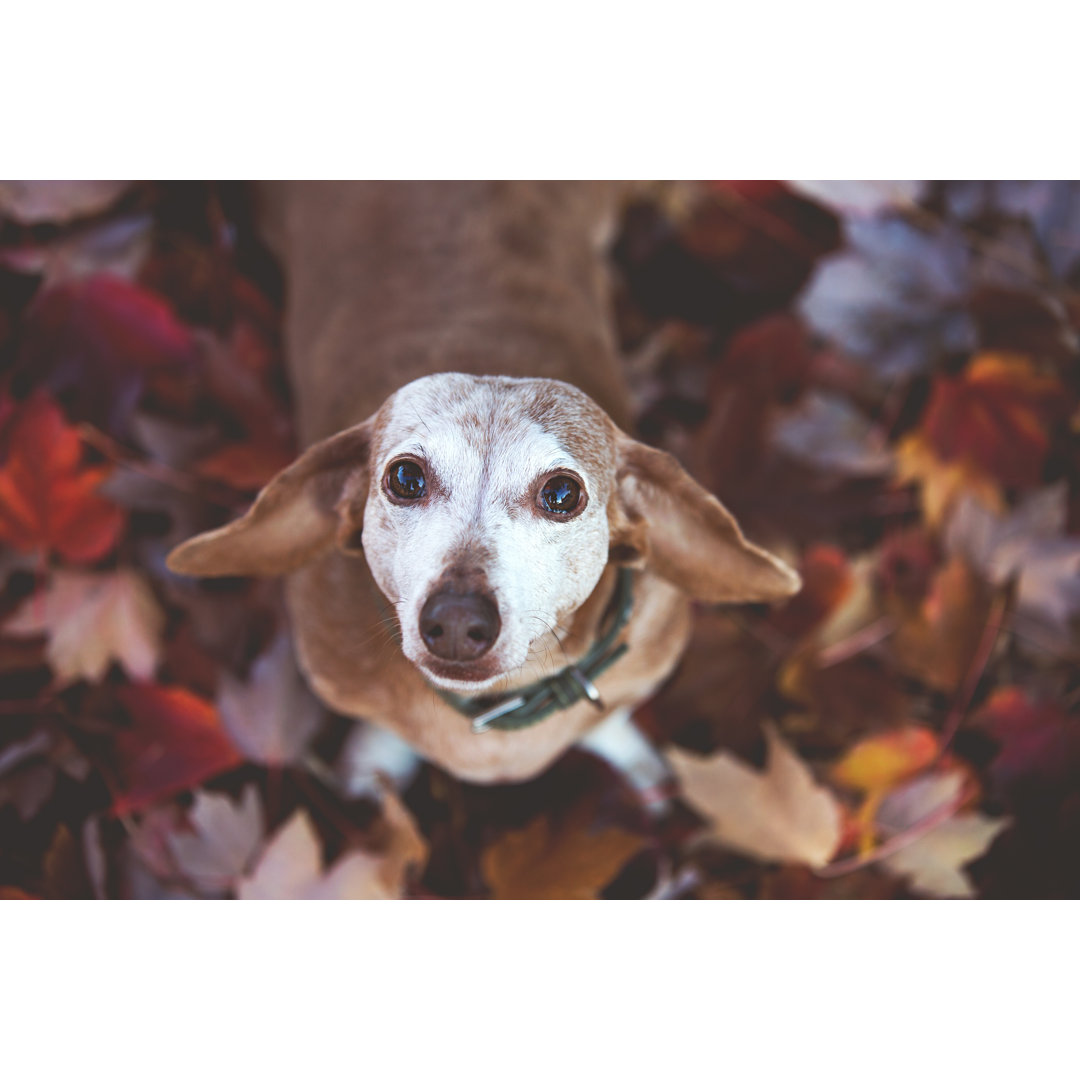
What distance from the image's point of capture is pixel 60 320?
174cm

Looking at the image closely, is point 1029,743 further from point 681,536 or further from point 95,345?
point 95,345

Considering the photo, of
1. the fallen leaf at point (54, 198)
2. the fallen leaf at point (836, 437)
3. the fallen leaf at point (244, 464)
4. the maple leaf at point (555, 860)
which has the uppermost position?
the fallen leaf at point (54, 198)

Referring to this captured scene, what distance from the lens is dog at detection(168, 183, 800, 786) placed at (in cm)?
91

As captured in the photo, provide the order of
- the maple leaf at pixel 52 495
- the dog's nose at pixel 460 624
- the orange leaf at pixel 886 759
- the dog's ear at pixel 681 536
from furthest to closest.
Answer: the orange leaf at pixel 886 759
the maple leaf at pixel 52 495
the dog's ear at pixel 681 536
the dog's nose at pixel 460 624

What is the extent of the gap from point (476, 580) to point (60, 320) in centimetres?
135

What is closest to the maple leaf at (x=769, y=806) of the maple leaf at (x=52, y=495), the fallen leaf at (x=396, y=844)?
the fallen leaf at (x=396, y=844)

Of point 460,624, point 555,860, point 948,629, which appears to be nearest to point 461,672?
point 460,624

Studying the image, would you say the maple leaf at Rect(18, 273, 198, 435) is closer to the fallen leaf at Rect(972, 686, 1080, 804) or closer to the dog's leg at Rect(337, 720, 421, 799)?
the dog's leg at Rect(337, 720, 421, 799)

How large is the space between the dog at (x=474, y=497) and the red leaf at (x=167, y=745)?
34 cm

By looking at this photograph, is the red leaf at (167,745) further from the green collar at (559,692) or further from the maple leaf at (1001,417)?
the maple leaf at (1001,417)

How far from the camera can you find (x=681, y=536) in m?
1.09

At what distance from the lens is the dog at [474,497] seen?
35.8 inches

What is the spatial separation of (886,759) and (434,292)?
1269mm

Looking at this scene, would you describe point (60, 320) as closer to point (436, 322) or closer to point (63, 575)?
point (63, 575)
